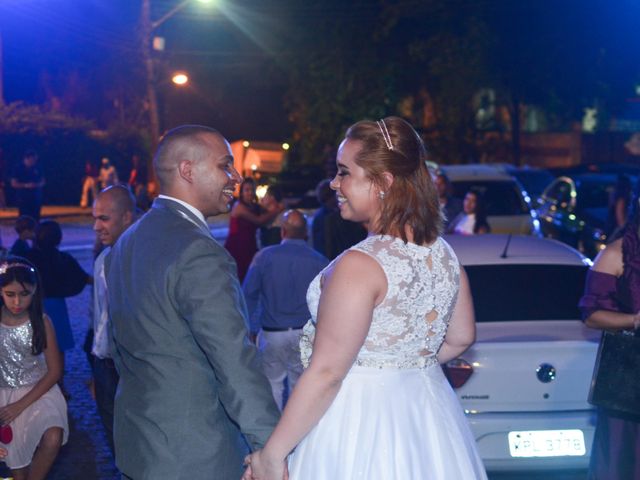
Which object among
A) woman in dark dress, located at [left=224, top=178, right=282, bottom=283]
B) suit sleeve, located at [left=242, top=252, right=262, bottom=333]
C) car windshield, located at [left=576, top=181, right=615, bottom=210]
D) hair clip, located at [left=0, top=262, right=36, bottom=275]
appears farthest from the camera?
car windshield, located at [left=576, top=181, right=615, bottom=210]

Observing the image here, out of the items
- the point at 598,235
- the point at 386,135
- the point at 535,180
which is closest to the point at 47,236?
the point at 386,135

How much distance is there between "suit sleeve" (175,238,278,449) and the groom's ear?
34 centimetres

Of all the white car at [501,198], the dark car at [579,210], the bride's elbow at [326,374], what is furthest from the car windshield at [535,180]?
the bride's elbow at [326,374]

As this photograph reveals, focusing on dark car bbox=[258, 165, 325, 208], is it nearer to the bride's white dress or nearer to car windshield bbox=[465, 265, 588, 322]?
car windshield bbox=[465, 265, 588, 322]

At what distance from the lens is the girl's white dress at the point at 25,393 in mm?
6438

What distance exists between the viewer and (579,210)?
1825cm

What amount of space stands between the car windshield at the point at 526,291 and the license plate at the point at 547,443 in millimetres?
931

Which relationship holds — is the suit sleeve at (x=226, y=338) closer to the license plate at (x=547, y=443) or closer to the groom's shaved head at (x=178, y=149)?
the groom's shaved head at (x=178, y=149)

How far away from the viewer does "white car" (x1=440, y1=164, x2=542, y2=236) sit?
51.5 ft

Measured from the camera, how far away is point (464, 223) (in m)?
12.9

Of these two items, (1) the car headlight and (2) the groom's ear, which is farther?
(1) the car headlight

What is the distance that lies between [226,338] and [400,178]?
78 cm

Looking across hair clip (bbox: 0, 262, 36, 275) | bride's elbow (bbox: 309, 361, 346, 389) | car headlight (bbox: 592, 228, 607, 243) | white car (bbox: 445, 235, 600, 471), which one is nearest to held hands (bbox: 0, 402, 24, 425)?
hair clip (bbox: 0, 262, 36, 275)

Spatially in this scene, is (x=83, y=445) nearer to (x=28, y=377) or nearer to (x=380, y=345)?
(x=28, y=377)
